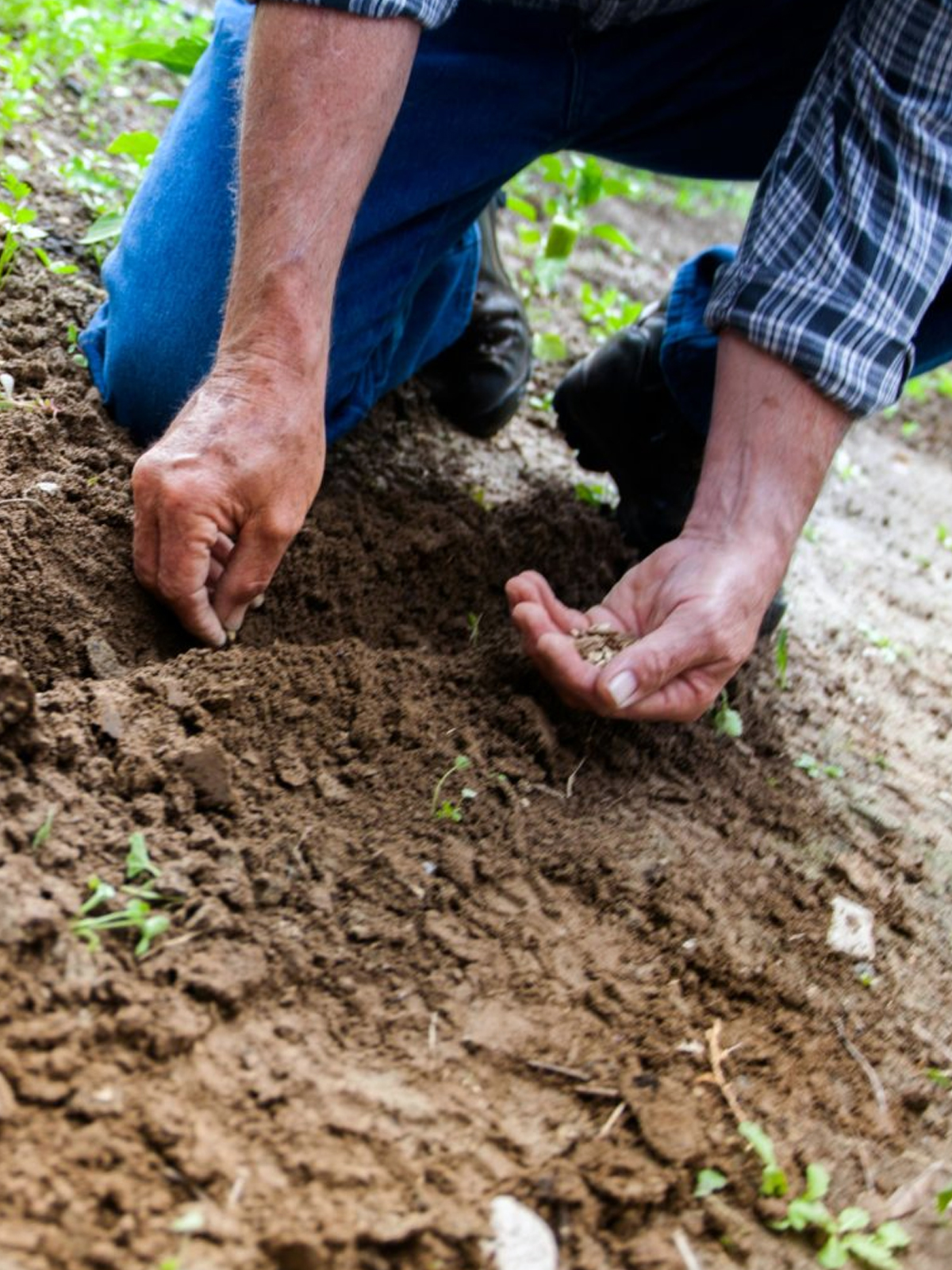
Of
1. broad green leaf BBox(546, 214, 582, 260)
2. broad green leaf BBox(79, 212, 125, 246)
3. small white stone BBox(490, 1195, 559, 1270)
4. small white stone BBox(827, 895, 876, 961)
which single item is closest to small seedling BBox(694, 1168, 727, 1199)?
small white stone BBox(490, 1195, 559, 1270)

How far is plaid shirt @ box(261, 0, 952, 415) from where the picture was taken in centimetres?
173

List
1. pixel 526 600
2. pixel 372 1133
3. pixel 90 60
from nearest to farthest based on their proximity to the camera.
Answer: pixel 372 1133
pixel 526 600
pixel 90 60

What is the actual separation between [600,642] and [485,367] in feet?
3.39

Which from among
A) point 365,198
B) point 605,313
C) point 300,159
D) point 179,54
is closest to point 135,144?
point 179,54

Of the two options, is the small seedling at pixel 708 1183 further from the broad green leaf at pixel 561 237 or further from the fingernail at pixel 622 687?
the broad green leaf at pixel 561 237

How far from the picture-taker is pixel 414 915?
1360 millimetres

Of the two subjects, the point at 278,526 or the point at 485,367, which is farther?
the point at 485,367

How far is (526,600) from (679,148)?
1.07 metres

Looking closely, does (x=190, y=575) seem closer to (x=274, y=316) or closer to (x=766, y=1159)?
(x=274, y=316)

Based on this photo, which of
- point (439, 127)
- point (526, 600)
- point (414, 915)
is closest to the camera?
point (414, 915)

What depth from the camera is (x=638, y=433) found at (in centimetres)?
238

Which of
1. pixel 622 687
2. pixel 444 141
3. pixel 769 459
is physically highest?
pixel 444 141

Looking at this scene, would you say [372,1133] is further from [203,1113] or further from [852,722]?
[852,722]

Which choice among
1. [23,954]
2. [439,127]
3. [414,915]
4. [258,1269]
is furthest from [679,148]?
[258,1269]
